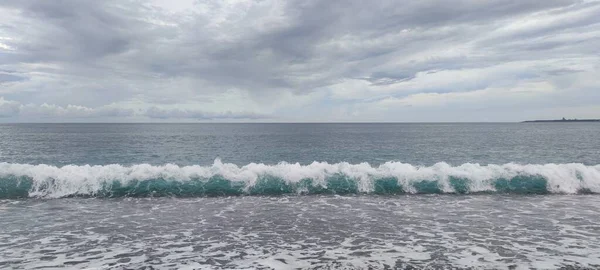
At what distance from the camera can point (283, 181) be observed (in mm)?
21969

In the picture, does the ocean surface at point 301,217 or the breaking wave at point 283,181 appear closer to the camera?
the ocean surface at point 301,217

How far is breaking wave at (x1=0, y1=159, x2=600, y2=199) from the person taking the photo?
2077cm

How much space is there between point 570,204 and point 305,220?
1387cm

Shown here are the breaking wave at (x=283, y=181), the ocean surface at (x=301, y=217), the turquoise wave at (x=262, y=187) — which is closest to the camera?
the ocean surface at (x=301, y=217)

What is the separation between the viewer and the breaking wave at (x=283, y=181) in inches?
818

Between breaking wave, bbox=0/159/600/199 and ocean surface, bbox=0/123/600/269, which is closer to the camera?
ocean surface, bbox=0/123/600/269

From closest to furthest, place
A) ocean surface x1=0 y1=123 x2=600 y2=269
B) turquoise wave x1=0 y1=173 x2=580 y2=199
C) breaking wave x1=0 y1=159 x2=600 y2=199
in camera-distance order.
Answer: ocean surface x1=0 y1=123 x2=600 y2=269 → turquoise wave x1=0 y1=173 x2=580 y2=199 → breaking wave x1=0 y1=159 x2=600 y2=199

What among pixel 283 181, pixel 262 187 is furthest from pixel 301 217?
pixel 283 181

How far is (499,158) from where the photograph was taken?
Answer: 43.4 m

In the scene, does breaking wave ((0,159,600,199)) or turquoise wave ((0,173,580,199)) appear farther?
breaking wave ((0,159,600,199))

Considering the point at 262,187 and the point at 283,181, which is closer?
the point at 262,187

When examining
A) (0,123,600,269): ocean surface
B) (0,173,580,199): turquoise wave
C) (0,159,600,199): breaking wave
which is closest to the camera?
(0,123,600,269): ocean surface

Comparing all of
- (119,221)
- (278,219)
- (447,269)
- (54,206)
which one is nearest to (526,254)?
(447,269)

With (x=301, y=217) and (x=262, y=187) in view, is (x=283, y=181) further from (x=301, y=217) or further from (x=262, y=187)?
(x=301, y=217)
